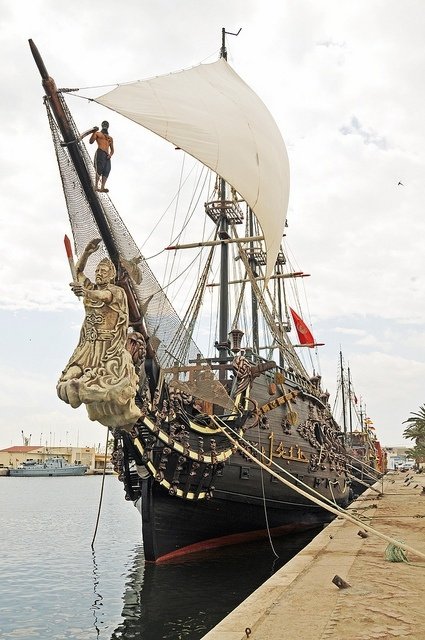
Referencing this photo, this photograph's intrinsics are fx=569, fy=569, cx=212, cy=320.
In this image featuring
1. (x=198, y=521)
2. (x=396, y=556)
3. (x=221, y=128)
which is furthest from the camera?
(x=221, y=128)

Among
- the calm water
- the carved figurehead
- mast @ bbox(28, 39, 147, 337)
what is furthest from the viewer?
mast @ bbox(28, 39, 147, 337)

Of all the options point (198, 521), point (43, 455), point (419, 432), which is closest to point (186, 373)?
point (198, 521)

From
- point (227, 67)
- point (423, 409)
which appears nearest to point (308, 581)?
point (227, 67)

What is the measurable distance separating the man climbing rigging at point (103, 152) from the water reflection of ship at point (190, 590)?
644cm

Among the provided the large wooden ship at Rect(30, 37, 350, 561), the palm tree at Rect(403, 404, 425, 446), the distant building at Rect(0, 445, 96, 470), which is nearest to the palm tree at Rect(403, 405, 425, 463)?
the palm tree at Rect(403, 404, 425, 446)

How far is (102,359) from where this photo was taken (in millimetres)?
7785

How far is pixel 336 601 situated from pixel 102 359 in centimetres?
420

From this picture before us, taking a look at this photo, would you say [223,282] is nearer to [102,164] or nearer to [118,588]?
[102,164]

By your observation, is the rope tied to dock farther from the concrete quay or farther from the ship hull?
the ship hull

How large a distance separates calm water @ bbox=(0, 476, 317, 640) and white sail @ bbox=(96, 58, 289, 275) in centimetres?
591

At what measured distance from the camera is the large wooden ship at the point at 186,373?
26.4 ft

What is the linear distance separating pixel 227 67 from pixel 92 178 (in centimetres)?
1040

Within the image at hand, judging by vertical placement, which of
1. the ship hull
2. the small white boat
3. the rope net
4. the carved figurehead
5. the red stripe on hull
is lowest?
the small white boat

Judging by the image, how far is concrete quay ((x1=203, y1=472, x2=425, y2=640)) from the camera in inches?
171
